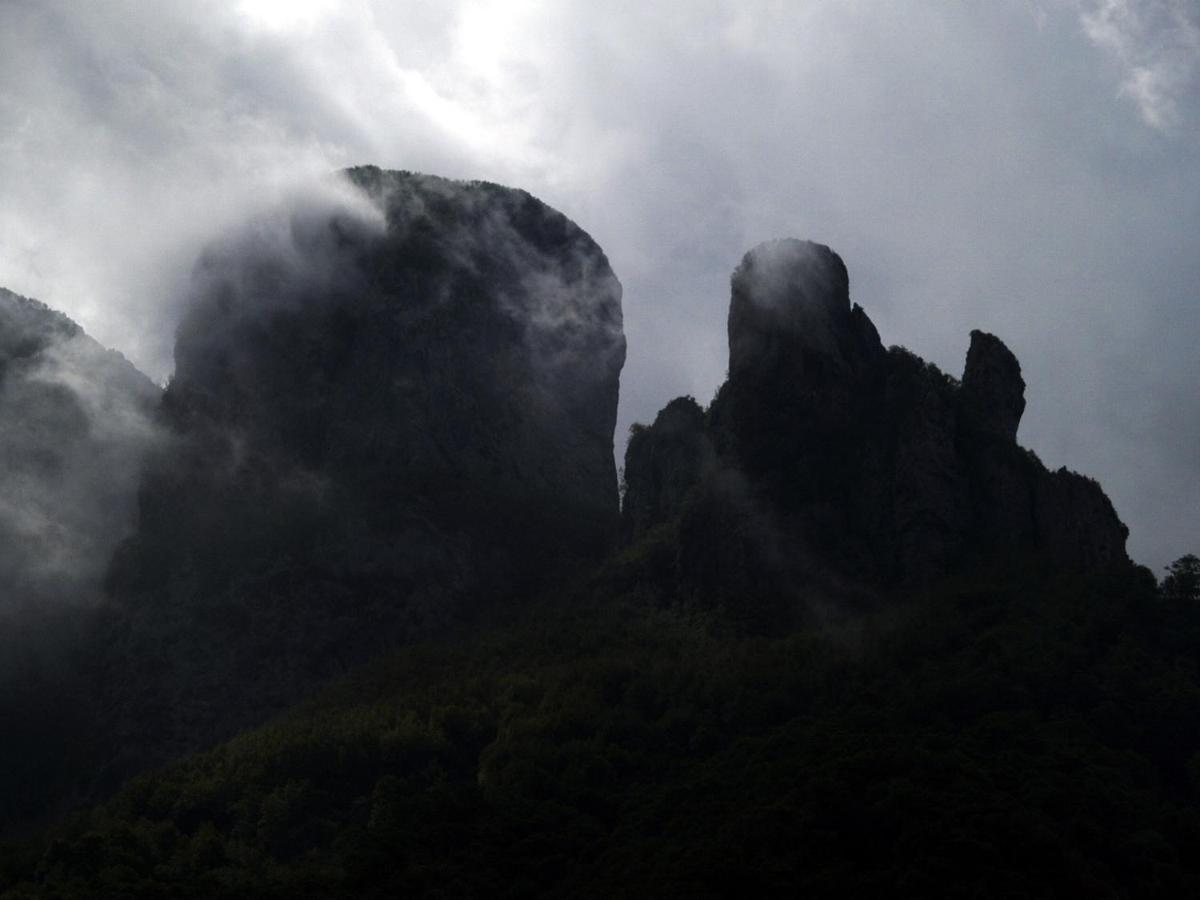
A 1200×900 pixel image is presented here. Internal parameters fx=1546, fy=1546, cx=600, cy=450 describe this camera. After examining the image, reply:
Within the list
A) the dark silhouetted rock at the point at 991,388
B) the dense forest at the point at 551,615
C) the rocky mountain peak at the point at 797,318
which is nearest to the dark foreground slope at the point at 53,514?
the dense forest at the point at 551,615

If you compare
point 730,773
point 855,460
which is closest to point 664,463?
point 855,460

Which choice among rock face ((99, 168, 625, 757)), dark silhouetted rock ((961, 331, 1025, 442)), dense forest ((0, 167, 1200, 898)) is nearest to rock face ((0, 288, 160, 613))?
dense forest ((0, 167, 1200, 898))

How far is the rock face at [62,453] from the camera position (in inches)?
3442

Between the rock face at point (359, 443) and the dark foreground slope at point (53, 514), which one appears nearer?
the dark foreground slope at point (53, 514)

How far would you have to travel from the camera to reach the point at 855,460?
71812mm

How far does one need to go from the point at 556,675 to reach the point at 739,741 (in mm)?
11830

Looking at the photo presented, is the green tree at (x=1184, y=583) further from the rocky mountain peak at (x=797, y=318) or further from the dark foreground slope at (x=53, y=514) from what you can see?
the dark foreground slope at (x=53, y=514)

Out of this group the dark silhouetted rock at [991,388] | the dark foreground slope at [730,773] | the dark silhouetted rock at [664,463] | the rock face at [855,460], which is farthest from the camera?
the dark silhouetted rock at [664,463]

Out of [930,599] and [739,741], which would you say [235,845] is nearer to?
[739,741]

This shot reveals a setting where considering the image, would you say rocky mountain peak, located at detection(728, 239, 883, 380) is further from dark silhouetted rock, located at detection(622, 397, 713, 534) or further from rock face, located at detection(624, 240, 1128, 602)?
dark silhouetted rock, located at detection(622, 397, 713, 534)

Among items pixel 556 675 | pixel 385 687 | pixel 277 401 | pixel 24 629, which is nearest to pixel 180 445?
pixel 277 401

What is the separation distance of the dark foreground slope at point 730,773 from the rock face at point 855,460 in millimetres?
3583

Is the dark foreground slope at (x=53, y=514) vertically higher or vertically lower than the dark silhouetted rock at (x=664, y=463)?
lower

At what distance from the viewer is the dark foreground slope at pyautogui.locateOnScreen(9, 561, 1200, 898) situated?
142ft
